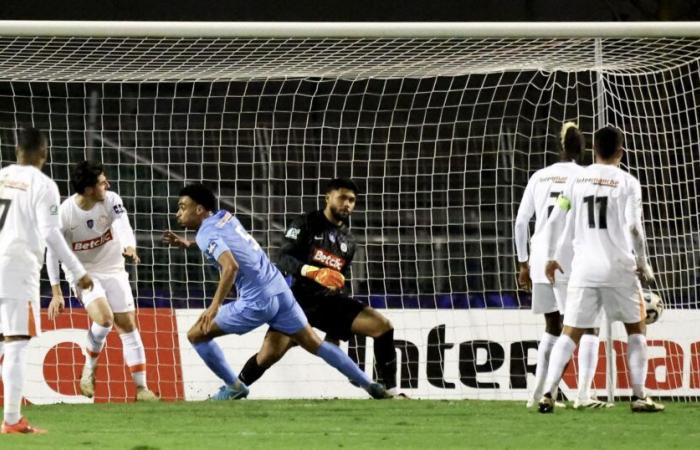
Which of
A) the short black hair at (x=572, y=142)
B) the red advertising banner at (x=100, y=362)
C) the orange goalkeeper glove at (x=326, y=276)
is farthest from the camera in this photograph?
the red advertising banner at (x=100, y=362)

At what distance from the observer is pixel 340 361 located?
10.0m

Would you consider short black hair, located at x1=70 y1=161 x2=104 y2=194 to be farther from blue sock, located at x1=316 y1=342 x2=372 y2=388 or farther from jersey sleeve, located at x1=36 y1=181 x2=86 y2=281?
jersey sleeve, located at x1=36 y1=181 x2=86 y2=281

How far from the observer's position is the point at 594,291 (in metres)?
8.66

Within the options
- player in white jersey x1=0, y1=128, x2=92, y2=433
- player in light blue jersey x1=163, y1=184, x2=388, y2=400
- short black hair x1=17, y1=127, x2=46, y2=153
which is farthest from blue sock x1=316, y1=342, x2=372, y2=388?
short black hair x1=17, y1=127, x2=46, y2=153

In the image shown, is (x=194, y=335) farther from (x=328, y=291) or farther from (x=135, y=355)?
(x=328, y=291)

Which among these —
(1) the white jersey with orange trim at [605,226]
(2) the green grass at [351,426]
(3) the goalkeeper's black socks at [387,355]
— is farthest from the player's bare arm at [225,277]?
(1) the white jersey with orange trim at [605,226]

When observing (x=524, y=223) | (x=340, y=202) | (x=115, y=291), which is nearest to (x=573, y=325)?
(x=524, y=223)

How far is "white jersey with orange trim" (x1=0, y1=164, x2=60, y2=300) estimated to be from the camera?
24.4 feet

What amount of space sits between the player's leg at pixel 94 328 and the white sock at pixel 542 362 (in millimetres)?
3165

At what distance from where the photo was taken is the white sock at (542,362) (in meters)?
9.25

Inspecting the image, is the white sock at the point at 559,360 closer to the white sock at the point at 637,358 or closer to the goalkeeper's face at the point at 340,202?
the white sock at the point at 637,358

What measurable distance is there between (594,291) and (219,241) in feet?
8.46
